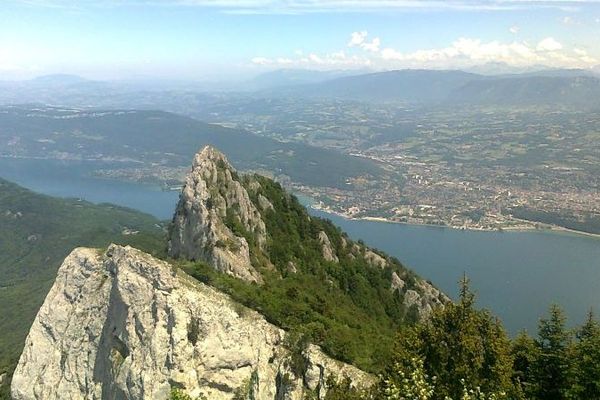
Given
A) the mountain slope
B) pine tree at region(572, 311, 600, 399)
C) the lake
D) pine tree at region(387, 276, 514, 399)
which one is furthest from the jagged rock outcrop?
the lake

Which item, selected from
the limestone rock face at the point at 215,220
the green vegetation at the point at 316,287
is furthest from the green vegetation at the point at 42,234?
the limestone rock face at the point at 215,220

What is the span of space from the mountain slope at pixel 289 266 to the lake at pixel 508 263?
46.4m

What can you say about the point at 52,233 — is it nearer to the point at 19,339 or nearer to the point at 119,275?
the point at 19,339

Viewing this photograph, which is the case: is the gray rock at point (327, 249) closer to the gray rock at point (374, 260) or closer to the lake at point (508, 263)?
the gray rock at point (374, 260)

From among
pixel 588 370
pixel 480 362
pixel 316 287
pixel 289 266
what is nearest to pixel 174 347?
pixel 480 362

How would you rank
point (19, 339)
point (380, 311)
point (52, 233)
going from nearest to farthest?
point (380, 311)
point (19, 339)
point (52, 233)

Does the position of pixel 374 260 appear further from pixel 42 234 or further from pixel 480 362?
pixel 42 234

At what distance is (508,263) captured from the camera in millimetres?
126438

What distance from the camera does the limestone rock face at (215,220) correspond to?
3469 cm

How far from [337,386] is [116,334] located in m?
13.1

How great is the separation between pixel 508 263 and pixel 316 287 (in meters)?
99.6

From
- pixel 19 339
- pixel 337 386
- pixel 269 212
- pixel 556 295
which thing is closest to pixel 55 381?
pixel 337 386

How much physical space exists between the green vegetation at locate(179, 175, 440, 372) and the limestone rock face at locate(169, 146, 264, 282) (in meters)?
1.16

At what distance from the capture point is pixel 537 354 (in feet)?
74.8
